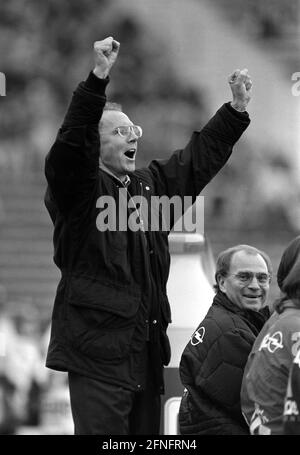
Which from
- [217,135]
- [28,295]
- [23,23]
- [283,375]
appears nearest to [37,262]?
[28,295]

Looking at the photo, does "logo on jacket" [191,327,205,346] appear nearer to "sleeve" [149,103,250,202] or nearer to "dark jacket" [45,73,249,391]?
"dark jacket" [45,73,249,391]

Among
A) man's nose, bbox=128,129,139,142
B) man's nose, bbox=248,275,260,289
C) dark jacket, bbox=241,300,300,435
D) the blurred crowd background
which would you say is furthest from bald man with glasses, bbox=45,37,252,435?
the blurred crowd background

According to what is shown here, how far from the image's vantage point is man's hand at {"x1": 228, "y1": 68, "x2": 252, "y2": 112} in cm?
445

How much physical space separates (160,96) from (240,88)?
10.6 metres

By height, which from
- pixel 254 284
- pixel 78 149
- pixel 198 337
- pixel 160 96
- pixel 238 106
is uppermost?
pixel 160 96

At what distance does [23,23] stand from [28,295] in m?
4.33

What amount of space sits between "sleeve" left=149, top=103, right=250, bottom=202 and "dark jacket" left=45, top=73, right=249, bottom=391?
31 cm

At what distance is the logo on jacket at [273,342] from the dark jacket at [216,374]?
49 cm

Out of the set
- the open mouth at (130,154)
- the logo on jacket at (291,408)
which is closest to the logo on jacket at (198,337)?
the open mouth at (130,154)

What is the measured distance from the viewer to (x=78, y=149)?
3979mm

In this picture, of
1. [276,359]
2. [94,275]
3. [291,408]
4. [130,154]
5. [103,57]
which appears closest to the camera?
[291,408]

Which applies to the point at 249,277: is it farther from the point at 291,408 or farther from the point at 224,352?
the point at 291,408

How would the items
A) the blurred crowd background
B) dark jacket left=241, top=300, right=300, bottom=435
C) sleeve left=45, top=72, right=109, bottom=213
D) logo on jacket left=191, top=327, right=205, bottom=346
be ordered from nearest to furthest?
dark jacket left=241, top=300, right=300, bottom=435, sleeve left=45, top=72, right=109, bottom=213, logo on jacket left=191, top=327, right=205, bottom=346, the blurred crowd background

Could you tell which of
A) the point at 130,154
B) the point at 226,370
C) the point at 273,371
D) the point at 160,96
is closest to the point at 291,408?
the point at 273,371
